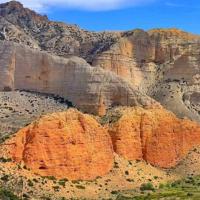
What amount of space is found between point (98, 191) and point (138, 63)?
31.0 metres

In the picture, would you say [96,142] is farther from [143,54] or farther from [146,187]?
[143,54]

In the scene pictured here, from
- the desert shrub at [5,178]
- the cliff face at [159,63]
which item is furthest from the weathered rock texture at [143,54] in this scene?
the desert shrub at [5,178]

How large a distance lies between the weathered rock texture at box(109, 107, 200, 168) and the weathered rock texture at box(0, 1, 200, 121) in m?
5.42

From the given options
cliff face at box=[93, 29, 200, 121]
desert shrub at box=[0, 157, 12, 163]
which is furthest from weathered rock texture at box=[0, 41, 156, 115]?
desert shrub at box=[0, 157, 12, 163]

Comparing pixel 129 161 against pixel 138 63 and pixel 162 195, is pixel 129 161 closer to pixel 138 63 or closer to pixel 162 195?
pixel 162 195

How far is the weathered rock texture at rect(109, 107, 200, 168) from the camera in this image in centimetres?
7094

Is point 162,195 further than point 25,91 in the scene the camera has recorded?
No

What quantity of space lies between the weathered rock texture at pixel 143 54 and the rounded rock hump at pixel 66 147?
16.8 metres

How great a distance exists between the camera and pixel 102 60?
86.0 meters

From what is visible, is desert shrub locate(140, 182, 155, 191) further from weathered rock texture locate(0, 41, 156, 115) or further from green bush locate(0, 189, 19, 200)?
green bush locate(0, 189, 19, 200)

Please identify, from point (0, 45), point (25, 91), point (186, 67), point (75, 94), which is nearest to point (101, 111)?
point (75, 94)

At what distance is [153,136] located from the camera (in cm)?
7381

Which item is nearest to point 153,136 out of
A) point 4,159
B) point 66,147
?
point 66,147

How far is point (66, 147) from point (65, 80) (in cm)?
1303
